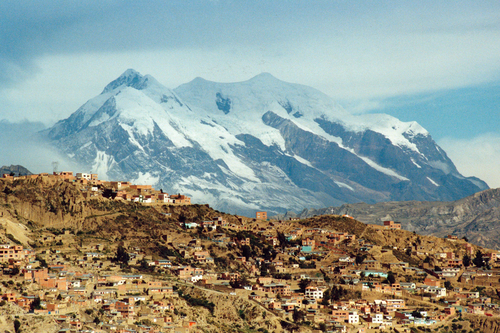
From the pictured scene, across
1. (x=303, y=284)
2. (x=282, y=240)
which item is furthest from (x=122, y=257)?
(x=282, y=240)

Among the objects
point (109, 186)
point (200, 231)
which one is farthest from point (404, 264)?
point (109, 186)

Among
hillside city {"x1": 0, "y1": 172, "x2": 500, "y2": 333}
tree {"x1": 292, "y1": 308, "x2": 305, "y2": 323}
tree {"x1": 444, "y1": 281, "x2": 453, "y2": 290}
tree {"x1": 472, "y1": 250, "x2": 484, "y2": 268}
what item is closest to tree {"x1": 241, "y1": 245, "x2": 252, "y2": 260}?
hillside city {"x1": 0, "y1": 172, "x2": 500, "y2": 333}

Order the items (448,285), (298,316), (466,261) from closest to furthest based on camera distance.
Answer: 1. (298,316)
2. (448,285)
3. (466,261)

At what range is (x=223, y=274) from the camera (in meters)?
120

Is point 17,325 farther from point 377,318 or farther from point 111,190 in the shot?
point 111,190

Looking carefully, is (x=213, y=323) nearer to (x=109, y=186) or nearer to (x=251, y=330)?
(x=251, y=330)

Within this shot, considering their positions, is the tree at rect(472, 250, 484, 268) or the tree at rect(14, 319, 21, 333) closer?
the tree at rect(14, 319, 21, 333)

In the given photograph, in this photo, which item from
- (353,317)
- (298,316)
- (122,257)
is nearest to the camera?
(298,316)

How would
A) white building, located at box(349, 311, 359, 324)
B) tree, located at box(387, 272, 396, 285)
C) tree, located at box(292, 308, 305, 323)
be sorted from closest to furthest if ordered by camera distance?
tree, located at box(292, 308, 305, 323), white building, located at box(349, 311, 359, 324), tree, located at box(387, 272, 396, 285)

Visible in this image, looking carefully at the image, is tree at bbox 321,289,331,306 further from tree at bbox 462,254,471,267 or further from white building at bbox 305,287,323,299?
tree at bbox 462,254,471,267

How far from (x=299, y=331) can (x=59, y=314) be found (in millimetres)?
25581

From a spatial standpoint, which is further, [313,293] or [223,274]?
[223,274]

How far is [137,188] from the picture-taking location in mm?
156125

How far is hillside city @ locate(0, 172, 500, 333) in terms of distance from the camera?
Result: 95250mm
